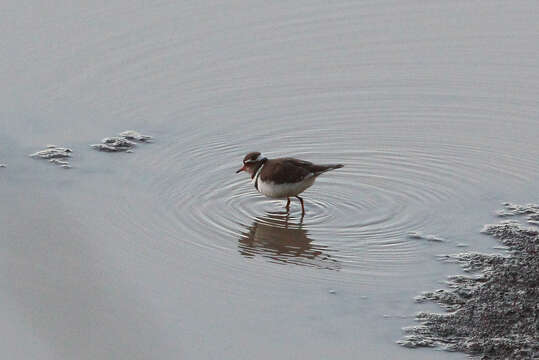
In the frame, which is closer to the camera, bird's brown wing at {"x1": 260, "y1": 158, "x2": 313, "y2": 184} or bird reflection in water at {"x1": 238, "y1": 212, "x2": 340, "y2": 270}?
bird reflection in water at {"x1": 238, "y1": 212, "x2": 340, "y2": 270}

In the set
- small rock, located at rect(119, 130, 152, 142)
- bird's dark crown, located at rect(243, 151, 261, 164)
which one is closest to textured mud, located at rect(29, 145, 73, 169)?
small rock, located at rect(119, 130, 152, 142)

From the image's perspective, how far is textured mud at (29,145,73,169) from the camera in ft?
38.7

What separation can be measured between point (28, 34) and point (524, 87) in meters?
7.08

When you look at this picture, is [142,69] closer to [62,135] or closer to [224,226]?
[62,135]

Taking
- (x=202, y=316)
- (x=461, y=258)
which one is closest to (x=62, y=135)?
(x=202, y=316)

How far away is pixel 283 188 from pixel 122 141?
243 centimetres

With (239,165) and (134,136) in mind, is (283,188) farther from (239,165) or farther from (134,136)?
(134,136)

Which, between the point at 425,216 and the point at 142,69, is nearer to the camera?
the point at 425,216

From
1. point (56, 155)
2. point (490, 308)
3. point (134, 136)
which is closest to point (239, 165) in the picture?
point (134, 136)

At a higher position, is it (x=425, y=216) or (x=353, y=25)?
(x=353, y=25)

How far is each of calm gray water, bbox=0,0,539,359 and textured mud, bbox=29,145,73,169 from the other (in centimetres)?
12

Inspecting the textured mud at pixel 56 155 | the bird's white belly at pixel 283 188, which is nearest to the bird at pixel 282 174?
the bird's white belly at pixel 283 188

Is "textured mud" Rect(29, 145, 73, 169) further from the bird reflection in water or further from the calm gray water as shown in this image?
the bird reflection in water

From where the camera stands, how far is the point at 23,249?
9.93 metres
